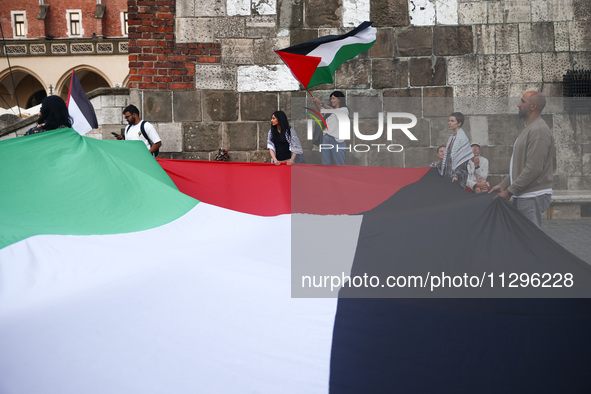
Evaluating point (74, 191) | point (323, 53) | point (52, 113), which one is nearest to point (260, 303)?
point (74, 191)

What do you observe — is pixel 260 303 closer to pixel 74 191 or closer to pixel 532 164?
pixel 74 191

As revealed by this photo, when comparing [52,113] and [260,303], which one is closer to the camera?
[260,303]

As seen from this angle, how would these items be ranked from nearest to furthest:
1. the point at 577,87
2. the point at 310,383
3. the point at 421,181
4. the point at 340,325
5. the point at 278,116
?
the point at 310,383 → the point at 340,325 → the point at 421,181 → the point at 278,116 → the point at 577,87

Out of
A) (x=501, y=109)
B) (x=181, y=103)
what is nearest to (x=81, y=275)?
(x=181, y=103)

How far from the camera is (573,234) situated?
6781 mm

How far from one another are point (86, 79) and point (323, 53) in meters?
34.7

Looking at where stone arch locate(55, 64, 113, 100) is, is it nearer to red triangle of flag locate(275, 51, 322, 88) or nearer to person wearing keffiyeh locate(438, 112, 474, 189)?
red triangle of flag locate(275, 51, 322, 88)

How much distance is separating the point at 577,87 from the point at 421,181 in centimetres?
413

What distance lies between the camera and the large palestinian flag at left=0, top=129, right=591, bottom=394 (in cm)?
221

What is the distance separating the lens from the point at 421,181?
5.19 meters

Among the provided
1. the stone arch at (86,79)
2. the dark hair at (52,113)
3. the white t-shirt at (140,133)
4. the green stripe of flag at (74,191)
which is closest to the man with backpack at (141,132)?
the white t-shirt at (140,133)

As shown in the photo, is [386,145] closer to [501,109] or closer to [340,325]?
[501,109]

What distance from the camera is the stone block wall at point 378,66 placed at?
26.5ft

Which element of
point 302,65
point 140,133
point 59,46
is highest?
point 59,46
